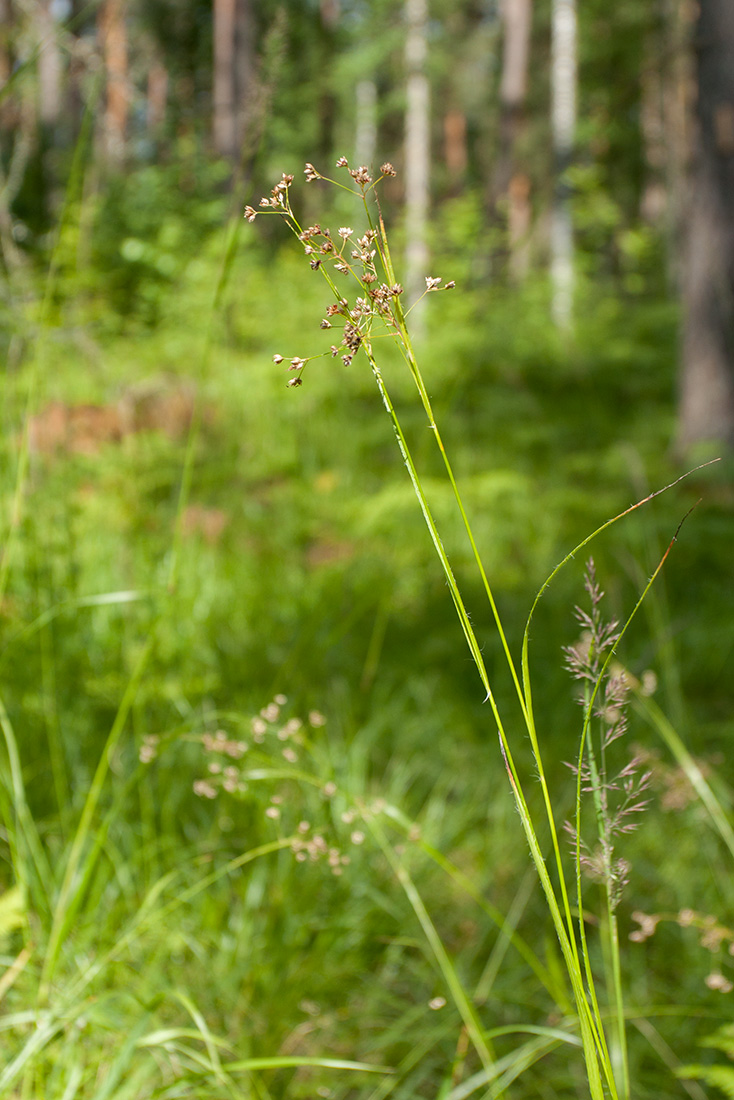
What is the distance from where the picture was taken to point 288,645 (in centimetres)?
208

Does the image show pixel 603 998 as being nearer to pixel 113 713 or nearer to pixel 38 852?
pixel 38 852

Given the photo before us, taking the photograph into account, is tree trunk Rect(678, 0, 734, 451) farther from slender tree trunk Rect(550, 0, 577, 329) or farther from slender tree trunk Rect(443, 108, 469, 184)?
slender tree trunk Rect(443, 108, 469, 184)

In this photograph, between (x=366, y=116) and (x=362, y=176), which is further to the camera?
(x=366, y=116)

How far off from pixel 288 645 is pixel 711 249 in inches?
143

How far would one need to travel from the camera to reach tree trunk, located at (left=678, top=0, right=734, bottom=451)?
4.10m

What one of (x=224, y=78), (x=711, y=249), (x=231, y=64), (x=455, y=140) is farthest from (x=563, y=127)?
(x=455, y=140)

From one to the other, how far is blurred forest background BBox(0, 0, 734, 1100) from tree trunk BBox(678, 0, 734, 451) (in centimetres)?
2

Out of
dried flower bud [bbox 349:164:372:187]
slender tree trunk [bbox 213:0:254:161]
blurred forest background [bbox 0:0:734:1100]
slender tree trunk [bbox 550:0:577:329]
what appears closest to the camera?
dried flower bud [bbox 349:164:372:187]

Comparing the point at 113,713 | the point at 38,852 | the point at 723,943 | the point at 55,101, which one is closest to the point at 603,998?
the point at 723,943

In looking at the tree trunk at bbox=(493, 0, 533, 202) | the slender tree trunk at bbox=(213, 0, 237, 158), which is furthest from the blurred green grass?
the tree trunk at bbox=(493, 0, 533, 202)

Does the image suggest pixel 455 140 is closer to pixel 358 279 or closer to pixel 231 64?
pixel 231 64

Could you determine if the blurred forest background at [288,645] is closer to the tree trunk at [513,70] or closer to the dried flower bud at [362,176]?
the dried flower bud at [362,176]

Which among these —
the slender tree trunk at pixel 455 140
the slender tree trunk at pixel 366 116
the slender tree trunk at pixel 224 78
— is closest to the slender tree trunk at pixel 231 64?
the slender tree trunk at pixel 224 78

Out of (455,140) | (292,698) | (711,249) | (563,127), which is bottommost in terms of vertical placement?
(292,698)
